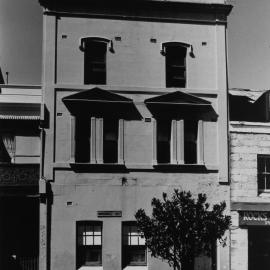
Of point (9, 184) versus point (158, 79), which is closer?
point (9, 184)

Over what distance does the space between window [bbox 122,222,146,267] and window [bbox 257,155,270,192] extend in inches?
222

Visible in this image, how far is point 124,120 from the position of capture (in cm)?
1900

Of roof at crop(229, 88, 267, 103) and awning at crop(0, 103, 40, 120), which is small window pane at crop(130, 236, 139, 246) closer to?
awning at crop(0, 103, 40, 120)

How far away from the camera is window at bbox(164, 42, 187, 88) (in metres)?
19.8

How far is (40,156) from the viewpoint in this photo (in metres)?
18.3

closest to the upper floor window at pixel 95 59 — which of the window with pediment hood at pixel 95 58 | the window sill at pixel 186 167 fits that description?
the window with pediment hood at pixel 95 58

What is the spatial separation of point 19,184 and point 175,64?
8.43 metres

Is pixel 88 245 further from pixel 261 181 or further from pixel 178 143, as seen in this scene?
pixel 261 181

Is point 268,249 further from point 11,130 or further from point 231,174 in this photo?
point 11,130

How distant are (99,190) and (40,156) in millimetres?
2774

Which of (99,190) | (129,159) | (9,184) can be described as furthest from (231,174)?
(9,184)

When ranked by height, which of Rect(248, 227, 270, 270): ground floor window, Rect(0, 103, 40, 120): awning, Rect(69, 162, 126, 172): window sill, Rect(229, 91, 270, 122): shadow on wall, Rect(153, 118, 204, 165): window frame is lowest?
Rect(248, 227, 270, 270): ground floor window

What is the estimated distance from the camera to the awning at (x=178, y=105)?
1909 cm

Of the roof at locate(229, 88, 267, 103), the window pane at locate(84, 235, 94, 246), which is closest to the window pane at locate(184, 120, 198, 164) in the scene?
the roof at locate(229, 88, 267, 103)
